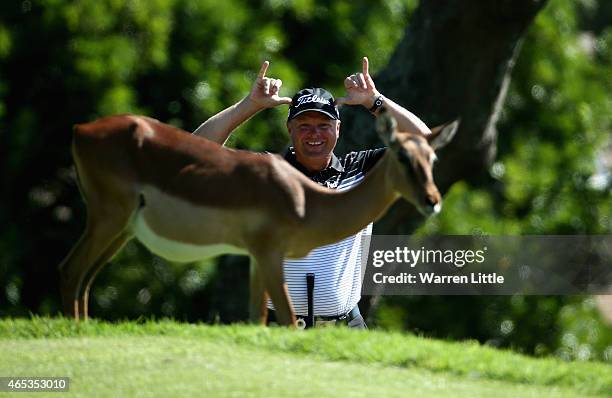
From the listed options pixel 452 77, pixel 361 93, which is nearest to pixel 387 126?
pixel 361 93

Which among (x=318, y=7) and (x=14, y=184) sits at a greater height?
(x=318, y=7)

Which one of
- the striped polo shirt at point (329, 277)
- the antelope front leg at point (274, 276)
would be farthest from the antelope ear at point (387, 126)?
the striped polo shirt at point (329, 277)

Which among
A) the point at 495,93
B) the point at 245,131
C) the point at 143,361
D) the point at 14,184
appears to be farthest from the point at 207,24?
the point at 143,361

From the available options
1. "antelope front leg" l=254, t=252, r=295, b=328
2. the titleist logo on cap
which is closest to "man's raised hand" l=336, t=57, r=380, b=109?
the titleist logo on cap

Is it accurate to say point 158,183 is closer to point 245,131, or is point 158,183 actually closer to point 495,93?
point 495,93

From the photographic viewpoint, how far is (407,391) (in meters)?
5.00

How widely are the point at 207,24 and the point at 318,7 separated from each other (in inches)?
68.4

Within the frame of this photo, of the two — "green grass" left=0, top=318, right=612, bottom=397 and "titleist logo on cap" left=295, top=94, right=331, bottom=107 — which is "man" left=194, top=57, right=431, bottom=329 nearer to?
"titleist logo on cap" left=295, top=94, right=331, bottom=107

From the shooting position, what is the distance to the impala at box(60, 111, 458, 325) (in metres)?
4.72

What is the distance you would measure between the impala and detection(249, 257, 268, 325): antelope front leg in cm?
1

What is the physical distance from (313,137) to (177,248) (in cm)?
218

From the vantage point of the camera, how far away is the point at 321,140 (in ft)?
22.3

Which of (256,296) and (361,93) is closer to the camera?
(256,296)

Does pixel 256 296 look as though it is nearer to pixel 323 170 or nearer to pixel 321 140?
pixel 321 140
